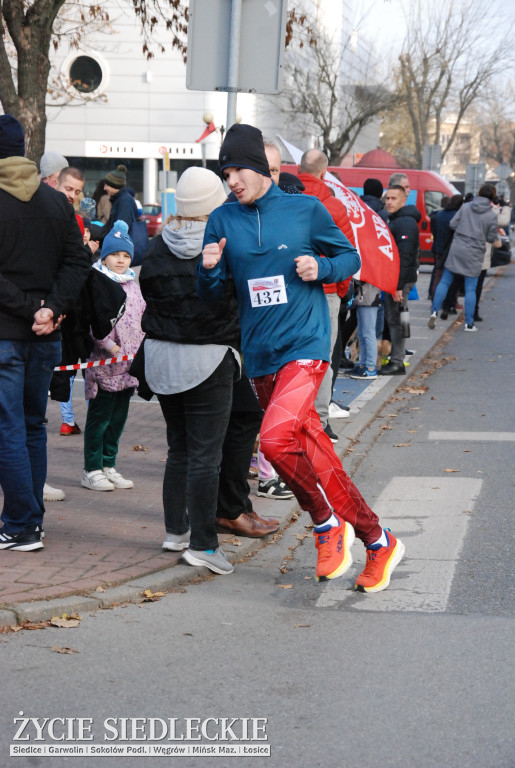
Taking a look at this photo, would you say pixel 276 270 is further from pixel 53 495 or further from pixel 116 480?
pixel 116 480

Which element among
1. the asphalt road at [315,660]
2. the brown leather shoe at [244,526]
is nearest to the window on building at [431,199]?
the asphalt road at [315,660]

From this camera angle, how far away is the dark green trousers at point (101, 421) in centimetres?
746

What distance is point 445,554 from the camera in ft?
20.2

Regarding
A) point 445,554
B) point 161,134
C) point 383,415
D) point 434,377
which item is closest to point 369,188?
point 434,377

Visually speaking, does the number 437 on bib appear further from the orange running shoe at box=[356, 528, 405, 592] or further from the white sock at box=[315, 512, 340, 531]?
the orange running shoe at box=[356, 528, 405, 592]

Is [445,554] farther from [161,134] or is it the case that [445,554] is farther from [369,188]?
[161,134]

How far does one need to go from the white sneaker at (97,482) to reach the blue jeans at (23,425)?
135 cm

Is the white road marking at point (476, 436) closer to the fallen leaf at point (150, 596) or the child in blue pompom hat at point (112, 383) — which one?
the child in blue pompom hat at point (112, 383)

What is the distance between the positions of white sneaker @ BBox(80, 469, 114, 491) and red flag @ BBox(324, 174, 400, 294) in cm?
317

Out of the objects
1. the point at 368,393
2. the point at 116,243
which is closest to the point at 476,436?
the point at 368,393

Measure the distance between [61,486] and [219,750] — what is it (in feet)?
13.5

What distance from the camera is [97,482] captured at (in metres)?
7.46

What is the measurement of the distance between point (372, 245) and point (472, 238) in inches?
296

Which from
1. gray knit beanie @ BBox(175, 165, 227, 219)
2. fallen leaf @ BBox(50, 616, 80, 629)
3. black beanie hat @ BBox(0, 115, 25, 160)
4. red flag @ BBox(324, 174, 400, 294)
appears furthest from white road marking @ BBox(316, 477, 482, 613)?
black beanie hat @ BBox(0, 115, 25, 160)
